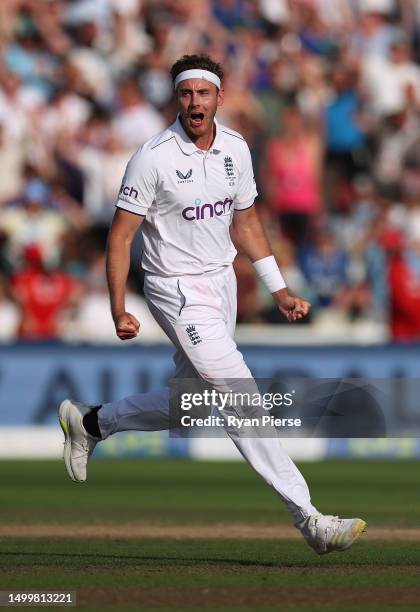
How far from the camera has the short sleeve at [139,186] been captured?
23.2 ft

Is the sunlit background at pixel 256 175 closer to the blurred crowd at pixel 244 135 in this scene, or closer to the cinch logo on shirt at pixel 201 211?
the blurred crowd at pixel 244 135

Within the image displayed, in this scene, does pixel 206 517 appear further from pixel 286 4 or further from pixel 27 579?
pixel 286 4

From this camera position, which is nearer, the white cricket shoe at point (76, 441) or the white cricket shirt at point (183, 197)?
the white cricket shirt at point (183, 197)

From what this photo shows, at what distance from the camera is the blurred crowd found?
15500mm

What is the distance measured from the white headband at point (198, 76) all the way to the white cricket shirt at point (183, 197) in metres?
0.23

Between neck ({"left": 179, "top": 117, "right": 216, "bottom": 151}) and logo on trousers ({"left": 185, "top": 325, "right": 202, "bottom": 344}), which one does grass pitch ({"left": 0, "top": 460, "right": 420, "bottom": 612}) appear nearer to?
logo on trousers ({"left": 185, "top": 325, "right": 202, "bottom": 344})

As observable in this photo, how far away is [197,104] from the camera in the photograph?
23.2 ft

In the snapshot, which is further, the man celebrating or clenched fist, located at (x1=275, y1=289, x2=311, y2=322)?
clenched fist, located at (x1=275, y1=289, x2=311, y2=322)

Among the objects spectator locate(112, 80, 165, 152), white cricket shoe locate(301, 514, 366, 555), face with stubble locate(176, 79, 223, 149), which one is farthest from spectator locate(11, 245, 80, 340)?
white cricket shoe locate(301, 514, 366, 555)

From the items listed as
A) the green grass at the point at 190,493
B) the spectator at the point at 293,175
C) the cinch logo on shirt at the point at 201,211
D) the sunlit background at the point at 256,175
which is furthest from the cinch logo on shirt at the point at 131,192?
the spectator at the point at 293,175

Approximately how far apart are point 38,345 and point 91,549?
6.95 metres

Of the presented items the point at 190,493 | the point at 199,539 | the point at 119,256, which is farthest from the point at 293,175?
the point at 119,256

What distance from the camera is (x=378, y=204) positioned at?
16.7 meters

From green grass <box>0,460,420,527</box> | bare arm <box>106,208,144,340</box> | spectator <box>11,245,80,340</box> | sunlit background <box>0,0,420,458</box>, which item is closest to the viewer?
bare arm <box>106,208,144,340</box>
